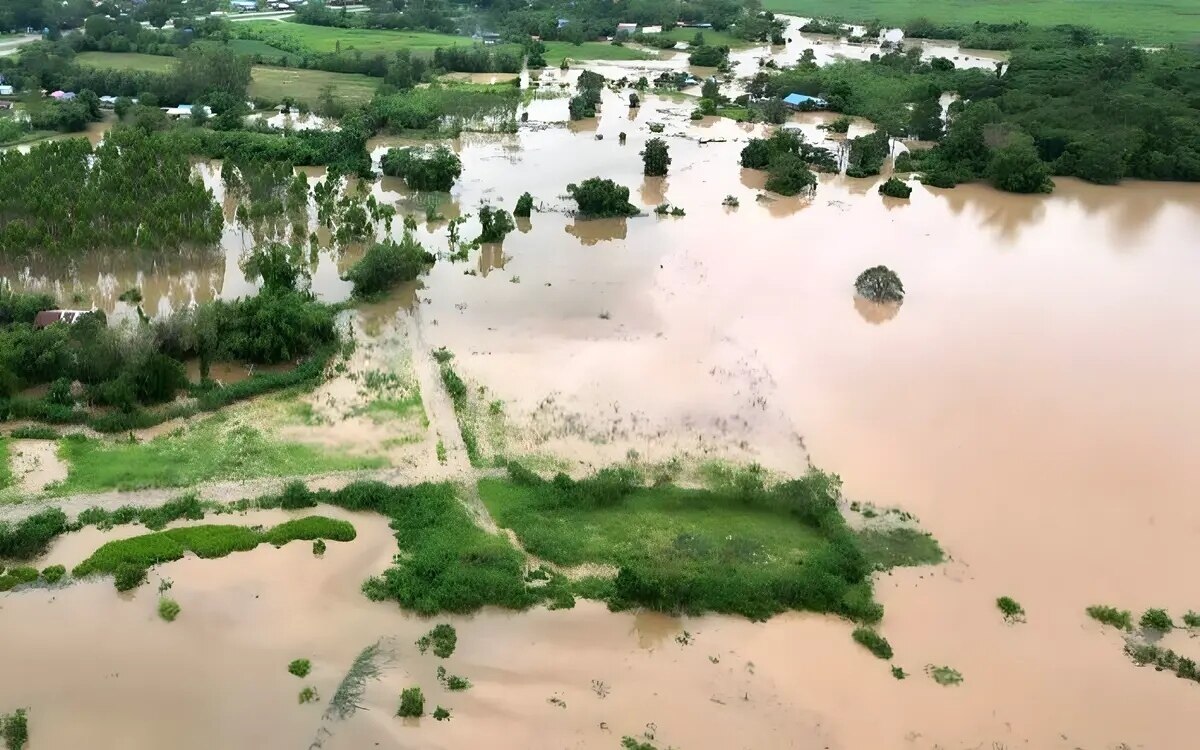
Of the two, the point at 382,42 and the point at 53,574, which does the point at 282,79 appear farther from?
the point at 53,574

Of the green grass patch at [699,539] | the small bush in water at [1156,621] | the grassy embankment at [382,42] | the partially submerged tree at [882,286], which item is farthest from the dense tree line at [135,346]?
the grassy embankment at [382,42]

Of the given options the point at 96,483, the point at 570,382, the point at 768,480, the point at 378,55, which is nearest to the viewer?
the point at 96,483

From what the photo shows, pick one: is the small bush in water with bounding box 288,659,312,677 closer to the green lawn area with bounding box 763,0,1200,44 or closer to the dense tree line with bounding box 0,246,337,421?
the dense tree line with bounding box 0,246,337,421

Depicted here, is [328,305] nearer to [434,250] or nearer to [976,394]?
[434,250]

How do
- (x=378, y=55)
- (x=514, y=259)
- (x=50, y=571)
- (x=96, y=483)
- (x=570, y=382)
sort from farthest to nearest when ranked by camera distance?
(x=378, y=55) → (x=514, y=259) → (x=570, y=382) → (x=96, y=483) → (x=50, y=571)

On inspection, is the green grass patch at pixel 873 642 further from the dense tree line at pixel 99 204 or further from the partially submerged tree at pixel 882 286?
the dense tree line at pixel 99 204

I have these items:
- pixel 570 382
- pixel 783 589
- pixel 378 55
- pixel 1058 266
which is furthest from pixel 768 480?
pixel 378 55

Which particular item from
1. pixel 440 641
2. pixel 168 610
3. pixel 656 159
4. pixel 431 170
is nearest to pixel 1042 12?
pixel 656 159
